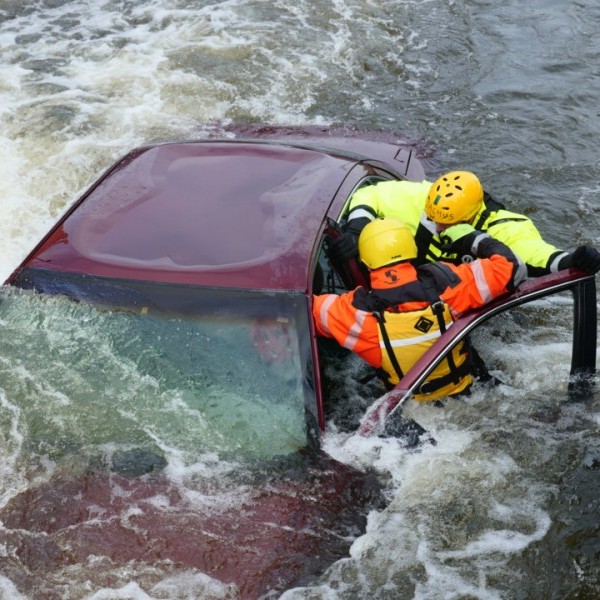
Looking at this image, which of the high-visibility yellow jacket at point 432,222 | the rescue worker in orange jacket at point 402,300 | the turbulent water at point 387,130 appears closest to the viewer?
the turbulent water at point 387,130

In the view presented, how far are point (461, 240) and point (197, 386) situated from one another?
163 centimetres

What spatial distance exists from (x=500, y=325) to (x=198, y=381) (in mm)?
2360

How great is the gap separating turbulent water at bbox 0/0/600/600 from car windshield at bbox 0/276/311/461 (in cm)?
2

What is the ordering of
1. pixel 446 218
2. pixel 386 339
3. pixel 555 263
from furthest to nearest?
pixel 446 218
pixel 555 263
pixel 386 339

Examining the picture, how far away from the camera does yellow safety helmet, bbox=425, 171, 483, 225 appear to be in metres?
4.46

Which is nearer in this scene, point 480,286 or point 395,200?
point 480,286

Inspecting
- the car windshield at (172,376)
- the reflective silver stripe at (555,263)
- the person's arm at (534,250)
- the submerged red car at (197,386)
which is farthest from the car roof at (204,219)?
the reflective silver stripe at (555,263)

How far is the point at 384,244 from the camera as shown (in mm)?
4094

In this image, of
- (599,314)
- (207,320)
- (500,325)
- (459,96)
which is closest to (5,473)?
(207,320)

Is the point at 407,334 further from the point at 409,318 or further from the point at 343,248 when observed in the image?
the point at 343,248

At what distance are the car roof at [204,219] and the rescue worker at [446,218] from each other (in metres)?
0.18

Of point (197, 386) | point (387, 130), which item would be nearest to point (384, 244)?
point (197, 386)

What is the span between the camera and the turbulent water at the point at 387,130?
366 cm

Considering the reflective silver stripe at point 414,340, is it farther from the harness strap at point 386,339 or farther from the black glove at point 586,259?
the black glove at point 586,259
